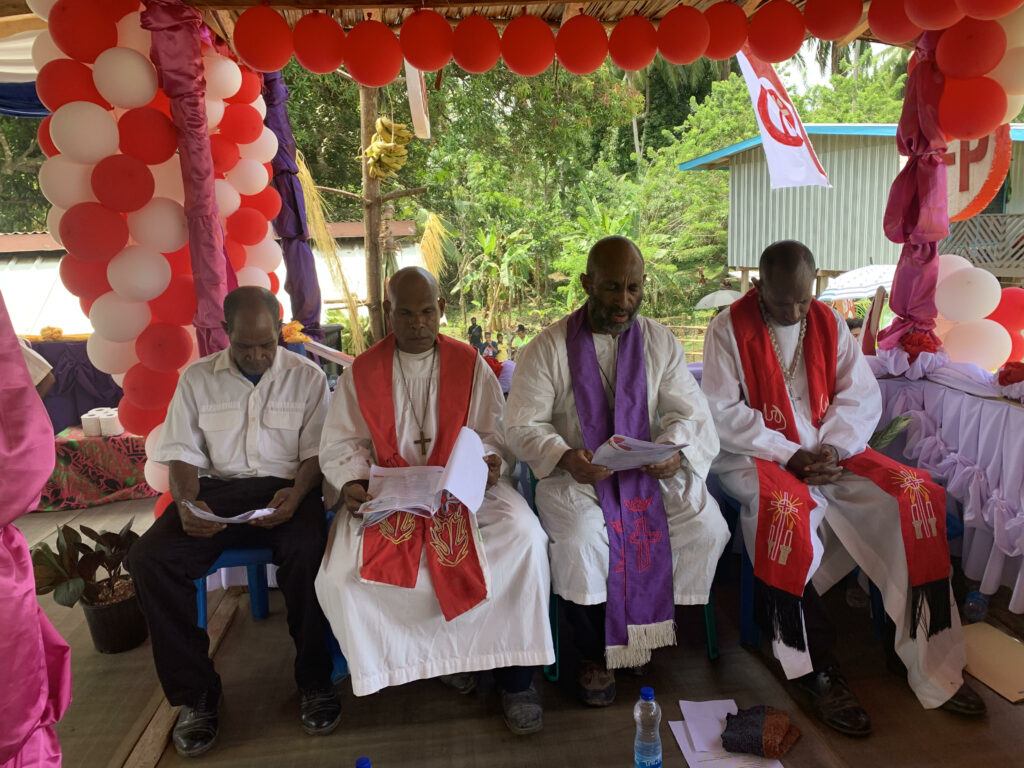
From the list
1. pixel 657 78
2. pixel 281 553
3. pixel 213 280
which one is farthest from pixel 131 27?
pixel 657 78

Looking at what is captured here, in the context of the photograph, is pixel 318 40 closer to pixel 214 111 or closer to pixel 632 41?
pixel 214 111

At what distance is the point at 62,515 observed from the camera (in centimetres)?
539

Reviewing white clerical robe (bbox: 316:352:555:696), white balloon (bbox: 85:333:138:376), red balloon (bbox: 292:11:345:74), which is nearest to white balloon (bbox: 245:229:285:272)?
white balloon (bbox: 85:333:138:376)

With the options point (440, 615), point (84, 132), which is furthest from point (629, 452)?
point (84, 132)

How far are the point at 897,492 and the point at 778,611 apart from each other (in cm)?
70

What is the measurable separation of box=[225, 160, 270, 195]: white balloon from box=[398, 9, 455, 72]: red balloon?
4.03 ft

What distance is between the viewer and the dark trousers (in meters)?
2.72

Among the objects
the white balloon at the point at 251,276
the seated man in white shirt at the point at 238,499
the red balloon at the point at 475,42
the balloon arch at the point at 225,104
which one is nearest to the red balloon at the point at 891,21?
the balloon arch at the point at 225,104

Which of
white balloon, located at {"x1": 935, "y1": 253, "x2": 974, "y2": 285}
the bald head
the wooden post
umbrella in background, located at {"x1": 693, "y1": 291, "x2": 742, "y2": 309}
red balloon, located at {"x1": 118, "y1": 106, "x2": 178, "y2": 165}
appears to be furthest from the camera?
umbrella in background, located at {"x1": 693, "y1": 291, "x2": 742, "y2": 309}

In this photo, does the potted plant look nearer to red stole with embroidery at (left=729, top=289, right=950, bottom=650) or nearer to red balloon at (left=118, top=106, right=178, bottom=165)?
red balloon at (left=118, top=106, right=178, bottom=165)

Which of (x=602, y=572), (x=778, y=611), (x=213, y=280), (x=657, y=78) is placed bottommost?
(x=778, y=611)

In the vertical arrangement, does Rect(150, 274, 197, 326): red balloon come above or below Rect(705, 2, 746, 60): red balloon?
below

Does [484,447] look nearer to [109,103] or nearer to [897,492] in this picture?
[897,492]

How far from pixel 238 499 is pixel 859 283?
11.4 metres
